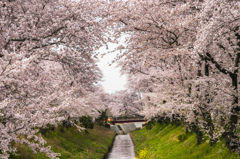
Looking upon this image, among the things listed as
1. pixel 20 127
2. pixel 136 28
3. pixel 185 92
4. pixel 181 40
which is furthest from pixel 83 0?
pixel 185 92

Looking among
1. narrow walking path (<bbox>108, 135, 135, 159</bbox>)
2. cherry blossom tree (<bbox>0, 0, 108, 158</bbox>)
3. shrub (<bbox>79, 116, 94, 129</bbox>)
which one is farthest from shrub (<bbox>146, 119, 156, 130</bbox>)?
cherry blossom tree (<bbox>0, 0, 108, 158</bbox>)

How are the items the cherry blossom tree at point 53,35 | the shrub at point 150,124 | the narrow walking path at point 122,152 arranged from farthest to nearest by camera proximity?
the shrub at point 150,124
the narrow walking path at point 122,152
the cherry blossom tree at point 53,35

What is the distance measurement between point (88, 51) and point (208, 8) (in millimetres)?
4926

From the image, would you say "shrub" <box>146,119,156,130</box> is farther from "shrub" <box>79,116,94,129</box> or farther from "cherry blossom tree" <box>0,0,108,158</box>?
"cherry blossom tree" <box>0,0,108,158</box>

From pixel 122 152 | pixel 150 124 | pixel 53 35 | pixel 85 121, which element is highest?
pixel 53 35

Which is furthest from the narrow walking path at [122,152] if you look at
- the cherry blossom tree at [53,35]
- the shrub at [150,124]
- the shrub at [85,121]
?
the cherry blossom tree at [53,35]

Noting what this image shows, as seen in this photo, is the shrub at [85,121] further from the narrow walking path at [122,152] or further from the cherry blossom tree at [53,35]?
the cherry blossom tree at [53,35]

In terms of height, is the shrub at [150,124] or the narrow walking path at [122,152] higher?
the shrub at [150,124]

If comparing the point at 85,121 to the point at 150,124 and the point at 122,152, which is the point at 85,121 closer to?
the point at 122,152

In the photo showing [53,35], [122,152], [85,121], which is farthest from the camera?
[85,121]

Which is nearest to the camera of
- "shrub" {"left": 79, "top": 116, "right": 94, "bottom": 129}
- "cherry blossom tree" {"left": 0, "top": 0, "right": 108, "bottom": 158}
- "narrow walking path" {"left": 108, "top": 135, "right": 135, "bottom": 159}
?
"cherry blossom tree" {"left": 0, "top": 0, "right": 108, "bottom": 158}

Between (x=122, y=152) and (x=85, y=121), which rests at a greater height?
(x=85, y=121)

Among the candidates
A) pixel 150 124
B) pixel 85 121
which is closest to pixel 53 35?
pixel 85 121

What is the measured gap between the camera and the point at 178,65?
42.5 feet
